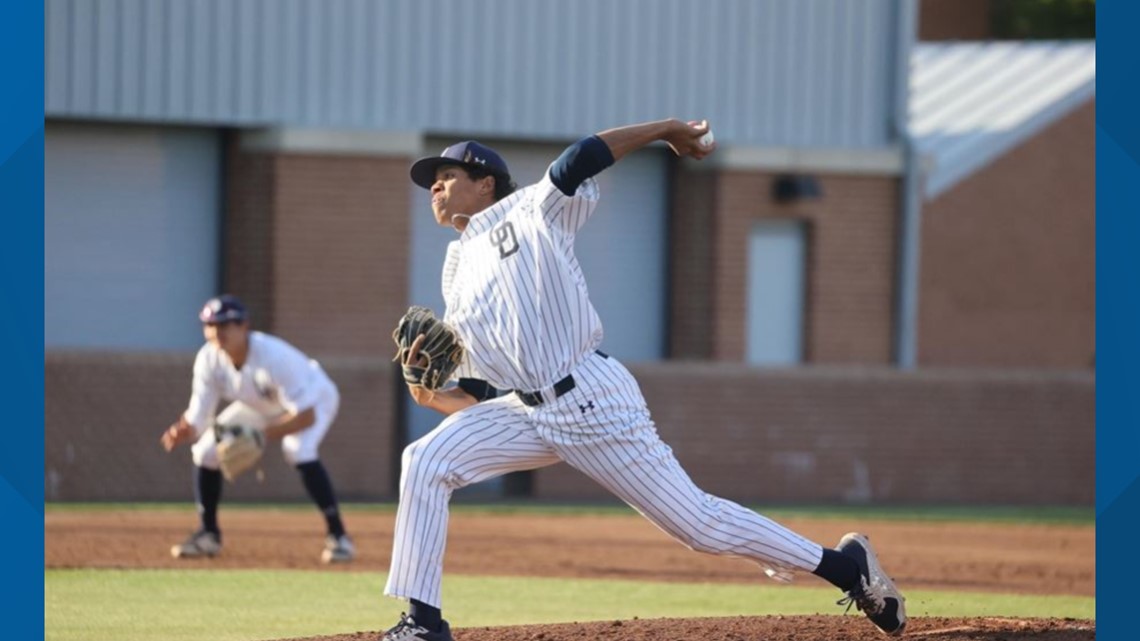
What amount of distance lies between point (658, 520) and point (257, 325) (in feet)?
42.2

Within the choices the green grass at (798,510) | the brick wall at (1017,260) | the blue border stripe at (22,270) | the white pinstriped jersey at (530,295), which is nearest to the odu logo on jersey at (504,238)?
the white pinstriped jersey at (530,295)

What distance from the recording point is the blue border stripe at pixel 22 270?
5191 mm

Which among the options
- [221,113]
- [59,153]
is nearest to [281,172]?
[221,113]

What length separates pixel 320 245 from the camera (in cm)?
1917

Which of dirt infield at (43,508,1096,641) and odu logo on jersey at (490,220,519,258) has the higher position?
odu logo on jersey at (490,220,519,258)

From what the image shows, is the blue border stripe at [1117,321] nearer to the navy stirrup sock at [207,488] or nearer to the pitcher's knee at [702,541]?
the pitcher's knee at [702,541]

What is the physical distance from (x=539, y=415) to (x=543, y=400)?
2.4 inches

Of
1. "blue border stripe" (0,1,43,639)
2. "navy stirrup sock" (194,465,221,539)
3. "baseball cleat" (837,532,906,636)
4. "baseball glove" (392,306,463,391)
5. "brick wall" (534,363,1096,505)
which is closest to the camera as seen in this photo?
"blue border stripe" (0,1,43,639)

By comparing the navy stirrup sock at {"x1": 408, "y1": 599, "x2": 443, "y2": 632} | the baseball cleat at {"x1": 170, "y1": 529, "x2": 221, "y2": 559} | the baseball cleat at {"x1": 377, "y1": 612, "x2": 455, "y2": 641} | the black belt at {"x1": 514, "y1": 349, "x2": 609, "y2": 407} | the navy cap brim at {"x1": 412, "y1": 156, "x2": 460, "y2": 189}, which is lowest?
the baseball cleat at {"x1": 170, "y1": 529, "x2": 221, "y2": 559}

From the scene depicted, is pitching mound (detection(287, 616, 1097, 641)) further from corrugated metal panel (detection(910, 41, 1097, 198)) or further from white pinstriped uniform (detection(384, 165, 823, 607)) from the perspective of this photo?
corrugated metal panel (detection(910, 41, 1097, 198))

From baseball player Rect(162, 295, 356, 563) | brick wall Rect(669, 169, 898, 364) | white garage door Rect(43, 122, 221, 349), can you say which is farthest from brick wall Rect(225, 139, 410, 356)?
baseball player Rect(162, 295, 356, 563)

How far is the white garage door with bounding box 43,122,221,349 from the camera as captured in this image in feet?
60.6

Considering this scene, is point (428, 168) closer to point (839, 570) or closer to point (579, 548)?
point (839, 570)

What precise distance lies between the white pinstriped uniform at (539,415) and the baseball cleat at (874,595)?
314 millimetres
